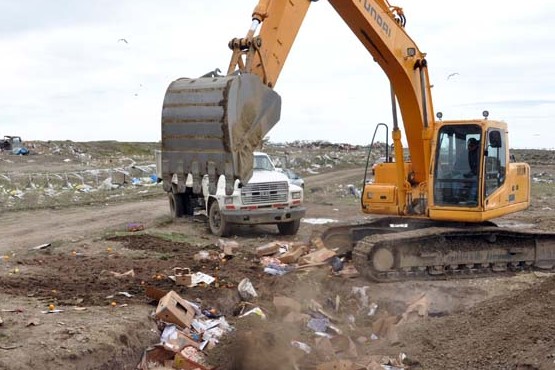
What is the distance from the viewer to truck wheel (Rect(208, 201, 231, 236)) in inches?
587

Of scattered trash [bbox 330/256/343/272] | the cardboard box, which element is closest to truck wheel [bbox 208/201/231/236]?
scattered trash [bbox 330/256/343/272]

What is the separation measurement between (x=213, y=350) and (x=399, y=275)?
417cm

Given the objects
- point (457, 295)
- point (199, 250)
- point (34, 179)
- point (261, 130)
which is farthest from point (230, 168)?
point (34, 179)

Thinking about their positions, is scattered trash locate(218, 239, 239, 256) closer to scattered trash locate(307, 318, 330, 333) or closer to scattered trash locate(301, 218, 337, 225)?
scattered trash locate(307, 318, 330, 333)

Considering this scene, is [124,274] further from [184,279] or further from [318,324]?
[318,324]

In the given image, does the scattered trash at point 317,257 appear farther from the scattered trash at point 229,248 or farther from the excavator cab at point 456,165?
the excavator cab at point 456,165

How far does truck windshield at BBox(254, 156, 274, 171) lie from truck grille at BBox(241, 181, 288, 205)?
1.53m

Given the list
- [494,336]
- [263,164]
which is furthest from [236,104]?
[263,164]

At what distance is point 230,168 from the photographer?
6.93 m

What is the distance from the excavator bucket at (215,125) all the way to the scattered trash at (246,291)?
2430mm

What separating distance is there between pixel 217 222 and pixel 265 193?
1.34m

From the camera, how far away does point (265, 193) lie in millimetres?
14875

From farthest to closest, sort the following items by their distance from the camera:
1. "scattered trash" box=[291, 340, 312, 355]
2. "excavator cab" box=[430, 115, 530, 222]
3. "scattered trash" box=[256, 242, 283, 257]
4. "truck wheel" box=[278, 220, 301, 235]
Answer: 1. "truck wheel" box=[278, 220, 301, 235]
2. "scattered trash" box=[256, 242, 283, 257]
3. "excavator cab" box=[430, 115, 530, 222]
4. "scattered trash" box=[291, 340, 312, 355]

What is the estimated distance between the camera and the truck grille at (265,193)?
48.3 feet
